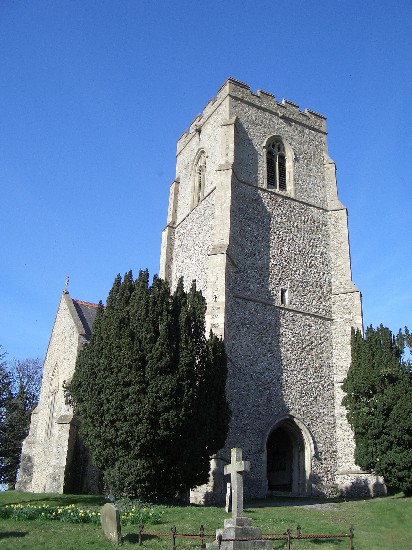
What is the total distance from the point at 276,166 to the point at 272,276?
6.24 m

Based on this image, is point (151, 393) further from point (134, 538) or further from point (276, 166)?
point (276, 166)

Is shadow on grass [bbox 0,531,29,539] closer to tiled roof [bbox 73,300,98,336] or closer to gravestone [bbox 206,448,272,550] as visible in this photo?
gravestone [bbox 206,448,272,550]

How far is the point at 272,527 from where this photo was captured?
12.3 metres

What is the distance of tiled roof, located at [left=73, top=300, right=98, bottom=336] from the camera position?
26.2 meters

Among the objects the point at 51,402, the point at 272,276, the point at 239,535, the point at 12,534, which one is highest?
the point at 272,276

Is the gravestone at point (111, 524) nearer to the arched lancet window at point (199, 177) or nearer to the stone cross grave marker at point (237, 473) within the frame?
the stone cross grave marker at point (237, 473)

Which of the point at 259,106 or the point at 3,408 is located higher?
the point at 259,106

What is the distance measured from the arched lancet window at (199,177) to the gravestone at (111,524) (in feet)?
62.0

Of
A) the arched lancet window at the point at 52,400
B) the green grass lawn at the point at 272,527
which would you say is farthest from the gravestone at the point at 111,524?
the arched lancet window at the point at 52,400

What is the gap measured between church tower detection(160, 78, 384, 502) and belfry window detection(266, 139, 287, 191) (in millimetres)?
64

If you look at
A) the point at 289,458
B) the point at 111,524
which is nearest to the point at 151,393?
the point at 111,524

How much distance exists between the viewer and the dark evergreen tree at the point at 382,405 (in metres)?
18.6

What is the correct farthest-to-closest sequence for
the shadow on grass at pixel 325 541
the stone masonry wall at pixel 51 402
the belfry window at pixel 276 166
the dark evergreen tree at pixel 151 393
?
1. the belfry window at pixel 276 166
2. the stone masonry wall at pixel 51 402
3. the dark evergreen tree at pixel 151 393
4. the shadow on grass at pixel 325 541

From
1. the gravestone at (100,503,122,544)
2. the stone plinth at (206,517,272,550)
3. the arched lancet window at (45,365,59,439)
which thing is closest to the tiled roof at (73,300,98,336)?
the arched lancet window at (45,365,59,439)
